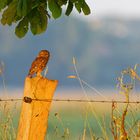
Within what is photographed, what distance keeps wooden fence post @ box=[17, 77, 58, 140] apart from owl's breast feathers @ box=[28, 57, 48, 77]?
0.90ft

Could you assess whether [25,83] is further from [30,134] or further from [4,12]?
[4,12]

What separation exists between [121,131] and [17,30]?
209 cm

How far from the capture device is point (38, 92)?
398 cm

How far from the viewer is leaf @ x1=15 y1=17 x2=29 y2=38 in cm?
576

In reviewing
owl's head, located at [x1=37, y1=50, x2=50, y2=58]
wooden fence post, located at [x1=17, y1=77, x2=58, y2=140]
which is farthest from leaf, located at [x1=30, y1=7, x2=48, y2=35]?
wooden fence post, located at [x1=17, y1=77, x2=58, y2=140]

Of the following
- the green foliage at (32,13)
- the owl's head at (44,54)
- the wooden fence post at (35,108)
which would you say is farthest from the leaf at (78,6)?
the wooden fence post at (35,108)

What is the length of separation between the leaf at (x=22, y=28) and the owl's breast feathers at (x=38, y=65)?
1.26 m

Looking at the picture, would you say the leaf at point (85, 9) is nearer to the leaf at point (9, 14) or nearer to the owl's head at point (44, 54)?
the leaf at point (9, 14)

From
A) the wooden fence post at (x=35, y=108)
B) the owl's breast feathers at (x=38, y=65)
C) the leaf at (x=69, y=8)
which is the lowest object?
the wooden fence post at (x=35, y=108)

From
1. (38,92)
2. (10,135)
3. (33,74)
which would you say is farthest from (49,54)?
(10,135)

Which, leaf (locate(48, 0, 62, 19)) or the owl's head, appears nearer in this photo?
the owl's head

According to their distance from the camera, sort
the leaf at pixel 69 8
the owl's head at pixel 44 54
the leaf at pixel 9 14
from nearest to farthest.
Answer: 1. the owl's head at pixel 44 54
2. the leaf at pixel 9 14
3. the leaf at pixel 69 8

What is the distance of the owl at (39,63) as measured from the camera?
170 inches

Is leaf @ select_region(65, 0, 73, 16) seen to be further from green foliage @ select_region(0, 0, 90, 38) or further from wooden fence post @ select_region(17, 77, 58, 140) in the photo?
wooden fence post @ select_region(17, 77, 58, 140)
